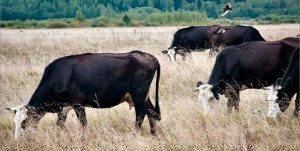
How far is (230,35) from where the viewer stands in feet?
58.6

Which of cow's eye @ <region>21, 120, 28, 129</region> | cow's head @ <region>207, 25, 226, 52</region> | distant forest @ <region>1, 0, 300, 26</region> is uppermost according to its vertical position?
cow's eye @ <region>21, 120, 28, 129</region>

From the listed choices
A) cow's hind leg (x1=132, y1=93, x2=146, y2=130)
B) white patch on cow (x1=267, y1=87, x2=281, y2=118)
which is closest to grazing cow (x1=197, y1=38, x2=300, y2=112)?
white patch on cow (x1=267, y1=87, x2=281, y2=118)

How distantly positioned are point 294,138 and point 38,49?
1984cm

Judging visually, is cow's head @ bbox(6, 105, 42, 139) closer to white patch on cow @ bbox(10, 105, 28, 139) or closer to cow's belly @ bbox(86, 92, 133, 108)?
white patch on cow @ bbox(10, 105, 28, 139)

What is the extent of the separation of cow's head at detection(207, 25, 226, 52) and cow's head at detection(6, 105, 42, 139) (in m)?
11.4

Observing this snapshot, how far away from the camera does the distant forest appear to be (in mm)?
57634

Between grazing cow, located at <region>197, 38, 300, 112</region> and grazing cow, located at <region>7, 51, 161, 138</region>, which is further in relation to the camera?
grazing cow, located at <region>197, 38, 300, 112</region>

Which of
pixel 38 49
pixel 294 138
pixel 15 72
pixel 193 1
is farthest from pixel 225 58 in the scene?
pixel 193 1

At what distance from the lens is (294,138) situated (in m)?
7.24

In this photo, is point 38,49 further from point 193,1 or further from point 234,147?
point 193,1

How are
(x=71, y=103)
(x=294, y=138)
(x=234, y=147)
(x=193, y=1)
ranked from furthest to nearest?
(x=193, y=1), (x=71, y=103), (x=294, y=138), (x=234, y=147)

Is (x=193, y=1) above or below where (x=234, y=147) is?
below

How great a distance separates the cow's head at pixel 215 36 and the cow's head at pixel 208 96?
30.5 ft

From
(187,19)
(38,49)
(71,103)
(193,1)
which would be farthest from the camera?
(193,1)
